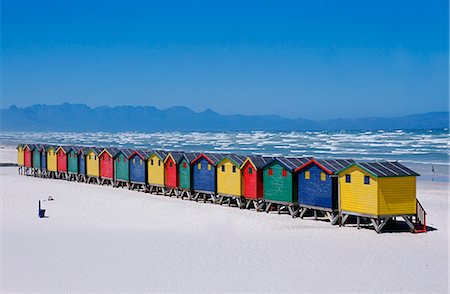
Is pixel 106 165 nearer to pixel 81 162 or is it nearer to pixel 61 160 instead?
pixel 81 162

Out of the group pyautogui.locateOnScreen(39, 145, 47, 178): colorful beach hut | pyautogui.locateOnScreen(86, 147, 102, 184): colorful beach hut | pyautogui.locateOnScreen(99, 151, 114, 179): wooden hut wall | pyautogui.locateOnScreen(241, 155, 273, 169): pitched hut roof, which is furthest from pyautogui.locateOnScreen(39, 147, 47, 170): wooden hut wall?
pyautogui.locateOnScreen(241, 155, 273, 169): pitched hut roof

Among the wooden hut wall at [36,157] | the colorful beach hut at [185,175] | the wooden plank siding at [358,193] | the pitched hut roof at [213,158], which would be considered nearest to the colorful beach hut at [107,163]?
the colorful beach hut at [185,175]

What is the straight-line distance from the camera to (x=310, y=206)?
21.5 meters

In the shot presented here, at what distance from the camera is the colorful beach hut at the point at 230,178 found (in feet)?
81.4

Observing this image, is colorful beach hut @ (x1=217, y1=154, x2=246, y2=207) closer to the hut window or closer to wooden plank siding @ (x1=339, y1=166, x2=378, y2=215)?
wooden plank siding @ (x1=339, y1=166, x2=378, y2=215)

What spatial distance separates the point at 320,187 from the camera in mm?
21188

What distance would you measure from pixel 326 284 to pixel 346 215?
21.7 feet

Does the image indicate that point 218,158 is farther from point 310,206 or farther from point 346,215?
point 346,215

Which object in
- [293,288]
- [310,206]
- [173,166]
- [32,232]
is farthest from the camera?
[173,166]

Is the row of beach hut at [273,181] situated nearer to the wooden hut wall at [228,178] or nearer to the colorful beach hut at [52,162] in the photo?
the wooden hut wall at [228,178]

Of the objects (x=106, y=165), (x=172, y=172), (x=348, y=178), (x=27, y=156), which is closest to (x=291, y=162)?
A: (x=348, y=178)

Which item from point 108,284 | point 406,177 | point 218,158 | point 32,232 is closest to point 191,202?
point 218,158

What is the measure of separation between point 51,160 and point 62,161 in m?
1.49

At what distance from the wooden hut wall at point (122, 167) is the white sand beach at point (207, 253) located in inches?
278
